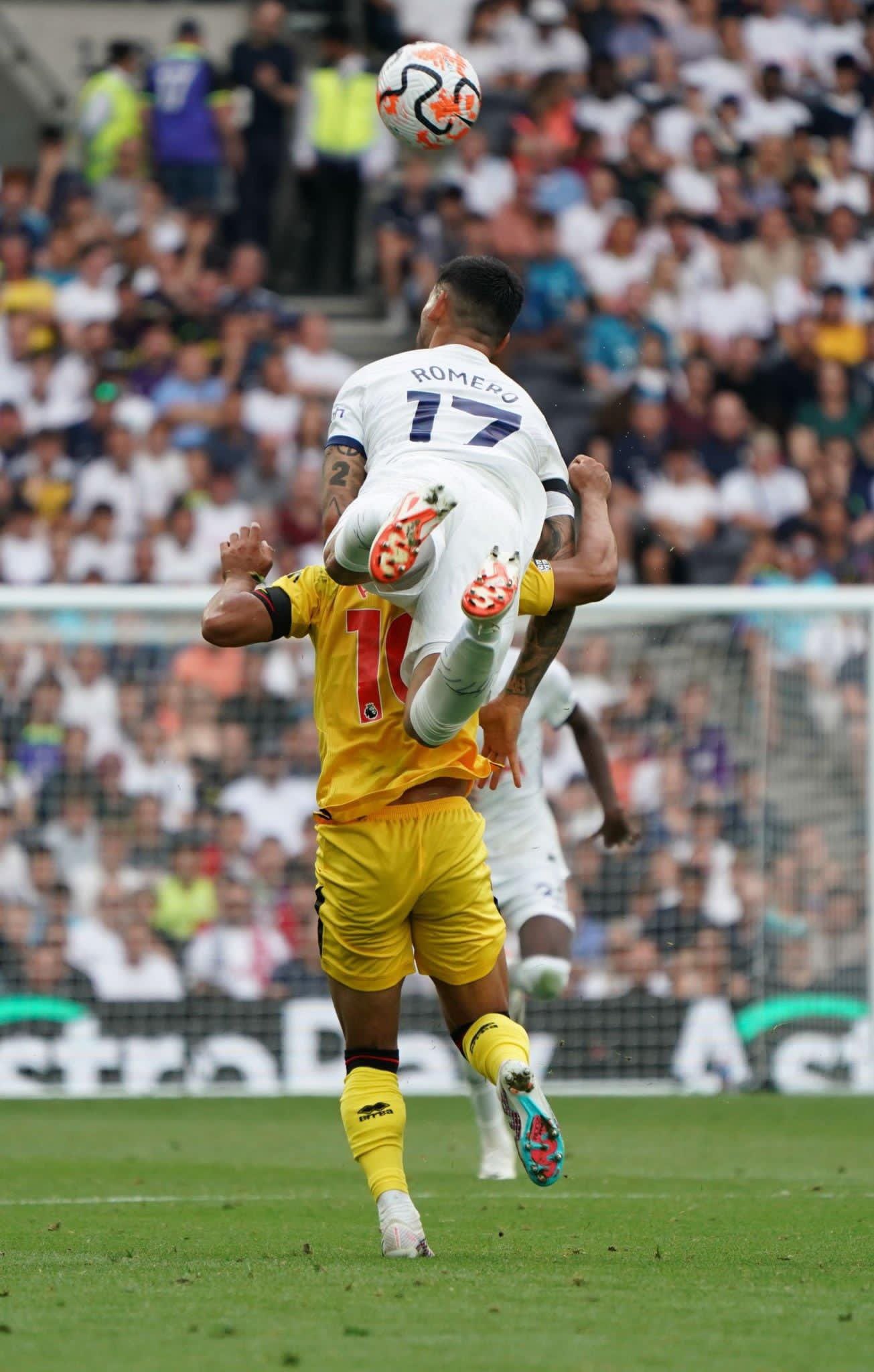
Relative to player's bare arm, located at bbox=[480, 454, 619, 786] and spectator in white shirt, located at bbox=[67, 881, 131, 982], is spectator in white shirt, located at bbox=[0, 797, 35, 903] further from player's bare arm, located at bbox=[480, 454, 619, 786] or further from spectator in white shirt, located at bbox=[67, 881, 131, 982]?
player's bare arm, located at bbox=[480, 454, 619, 786]

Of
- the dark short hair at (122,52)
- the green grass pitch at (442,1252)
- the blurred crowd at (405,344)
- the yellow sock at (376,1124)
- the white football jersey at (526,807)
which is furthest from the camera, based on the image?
Result: the dark short hair at (122,52)

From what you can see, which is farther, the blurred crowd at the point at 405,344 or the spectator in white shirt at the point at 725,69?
the spectator in white shirt at the point at 725,69

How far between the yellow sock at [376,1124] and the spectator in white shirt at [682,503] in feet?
35.0

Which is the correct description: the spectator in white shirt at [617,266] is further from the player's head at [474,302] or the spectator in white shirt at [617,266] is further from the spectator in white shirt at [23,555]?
the player's head at [474,302]

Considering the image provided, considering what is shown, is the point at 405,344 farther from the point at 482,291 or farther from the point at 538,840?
the point at 482,291

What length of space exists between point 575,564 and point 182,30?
14344mm

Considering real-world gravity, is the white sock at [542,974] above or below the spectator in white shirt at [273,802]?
below

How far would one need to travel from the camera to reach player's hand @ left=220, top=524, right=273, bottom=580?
6719mm

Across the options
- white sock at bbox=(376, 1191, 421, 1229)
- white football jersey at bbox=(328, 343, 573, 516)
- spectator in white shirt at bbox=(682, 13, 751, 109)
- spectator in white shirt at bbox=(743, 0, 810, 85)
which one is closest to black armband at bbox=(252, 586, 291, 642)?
white football jersey at bbox=(328, 343, 573, 516)

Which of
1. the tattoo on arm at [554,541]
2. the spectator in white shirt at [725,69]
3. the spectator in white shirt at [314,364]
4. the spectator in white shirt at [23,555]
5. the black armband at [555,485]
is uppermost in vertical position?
the spectator in white shirt at [725,69]

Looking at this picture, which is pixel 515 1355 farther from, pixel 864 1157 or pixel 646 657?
pixel 646 657

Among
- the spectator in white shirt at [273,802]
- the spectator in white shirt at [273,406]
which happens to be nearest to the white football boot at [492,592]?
the spectator in white shirt at [273,802]

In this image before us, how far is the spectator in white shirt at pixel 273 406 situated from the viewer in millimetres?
17453

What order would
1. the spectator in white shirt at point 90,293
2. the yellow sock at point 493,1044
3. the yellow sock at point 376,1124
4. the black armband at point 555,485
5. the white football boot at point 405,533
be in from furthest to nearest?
the spectator in white shirt at point 90,293
the black armband at point 555,485
the yellow sock at point 376,1124
the yellow sock at point 493,1044
the white football boot at point 405,533
